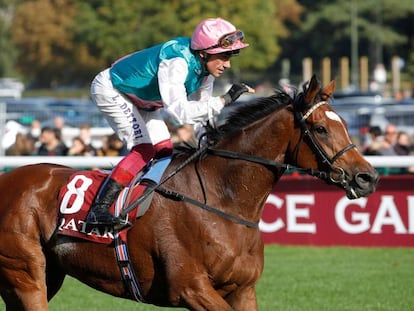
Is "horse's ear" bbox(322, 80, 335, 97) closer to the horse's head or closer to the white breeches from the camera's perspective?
the horse's head

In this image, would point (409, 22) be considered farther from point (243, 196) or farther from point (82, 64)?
point (243, 196)

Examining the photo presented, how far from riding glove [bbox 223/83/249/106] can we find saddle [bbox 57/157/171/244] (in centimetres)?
64

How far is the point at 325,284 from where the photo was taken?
915cm

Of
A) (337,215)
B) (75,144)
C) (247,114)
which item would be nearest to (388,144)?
(337,215)

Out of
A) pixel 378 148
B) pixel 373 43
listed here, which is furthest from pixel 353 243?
pixel 373 43

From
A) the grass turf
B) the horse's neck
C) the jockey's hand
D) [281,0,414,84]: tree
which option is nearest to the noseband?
the horse's neck

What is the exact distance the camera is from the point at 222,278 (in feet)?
18.6

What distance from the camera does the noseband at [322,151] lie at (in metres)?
5.64

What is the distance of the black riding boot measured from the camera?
5852 mm

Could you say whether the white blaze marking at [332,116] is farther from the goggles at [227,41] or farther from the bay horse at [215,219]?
the goggles at [227,41]

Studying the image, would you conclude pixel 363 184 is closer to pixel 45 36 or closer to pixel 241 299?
pixel 241 299

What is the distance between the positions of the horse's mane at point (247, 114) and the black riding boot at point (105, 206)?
67cm

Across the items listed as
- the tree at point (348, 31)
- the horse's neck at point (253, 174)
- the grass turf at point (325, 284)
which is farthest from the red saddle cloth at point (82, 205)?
the tree at point (348, 31)

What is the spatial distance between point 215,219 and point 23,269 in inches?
53.8
